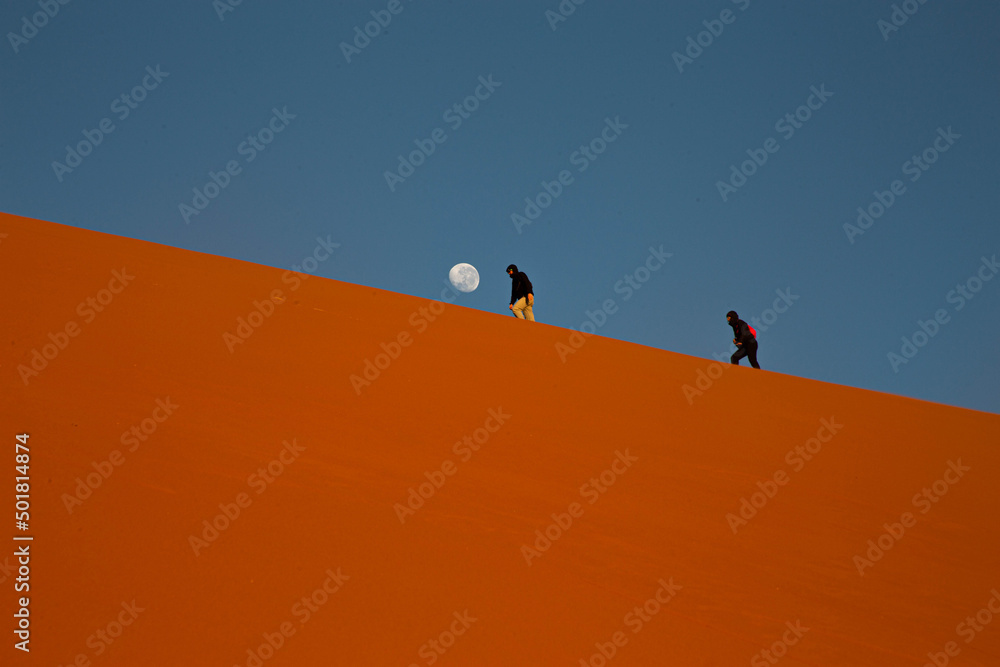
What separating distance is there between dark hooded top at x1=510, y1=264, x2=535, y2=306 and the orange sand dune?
3857mm

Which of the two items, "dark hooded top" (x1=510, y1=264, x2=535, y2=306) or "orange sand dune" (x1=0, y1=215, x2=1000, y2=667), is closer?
"orange sand dune" (x1=0, y1=215, x2=1000, y2=667)

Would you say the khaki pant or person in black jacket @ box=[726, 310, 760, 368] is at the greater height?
person in black jacket @ box=[726, 310, 760, 368]

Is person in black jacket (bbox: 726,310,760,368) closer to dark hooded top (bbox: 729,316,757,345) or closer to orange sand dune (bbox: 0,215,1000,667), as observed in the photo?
dark hooded top (bbox: 729,316,757,345)

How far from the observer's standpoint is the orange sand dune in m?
3.35

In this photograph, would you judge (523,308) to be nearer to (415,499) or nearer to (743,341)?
(743,341)

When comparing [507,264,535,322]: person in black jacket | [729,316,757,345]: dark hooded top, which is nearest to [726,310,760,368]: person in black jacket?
[729,316,757,345]: dark hooded top

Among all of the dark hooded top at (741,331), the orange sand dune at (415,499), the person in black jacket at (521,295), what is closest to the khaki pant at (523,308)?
the person in black jacket at (521,295)

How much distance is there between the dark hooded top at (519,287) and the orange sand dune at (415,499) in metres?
3.86

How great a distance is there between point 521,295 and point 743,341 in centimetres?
333

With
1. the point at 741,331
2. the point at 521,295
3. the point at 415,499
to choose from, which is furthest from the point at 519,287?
the point at 415,499

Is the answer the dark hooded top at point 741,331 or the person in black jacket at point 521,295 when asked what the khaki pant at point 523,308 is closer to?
the person in black jacket at point 521,295

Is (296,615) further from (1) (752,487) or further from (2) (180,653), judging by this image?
(1) (752,487)

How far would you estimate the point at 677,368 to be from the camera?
6730mm

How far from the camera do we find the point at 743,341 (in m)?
9.77
